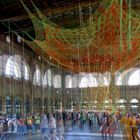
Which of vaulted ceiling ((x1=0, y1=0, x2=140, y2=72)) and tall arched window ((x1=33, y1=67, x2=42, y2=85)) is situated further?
tall arched window ((x1=33, y1=67, x2=42, y2=85))

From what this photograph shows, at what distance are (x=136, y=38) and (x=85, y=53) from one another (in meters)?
6.88

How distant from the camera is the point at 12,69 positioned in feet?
120

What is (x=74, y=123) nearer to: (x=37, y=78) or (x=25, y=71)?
(x=25, y=71)

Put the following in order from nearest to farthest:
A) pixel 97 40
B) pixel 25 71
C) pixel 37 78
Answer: pixel 97 40, pixel 25 71, pixel 37 78

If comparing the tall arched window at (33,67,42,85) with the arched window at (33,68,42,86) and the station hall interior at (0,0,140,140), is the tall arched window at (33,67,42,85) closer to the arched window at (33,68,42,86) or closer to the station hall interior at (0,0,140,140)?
the arched window at (33,68,42,86)

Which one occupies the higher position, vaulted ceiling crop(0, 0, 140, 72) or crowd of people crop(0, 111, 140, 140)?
vaulted ceiling crop(0, 0, 140, 72)

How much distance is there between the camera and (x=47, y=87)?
154ft

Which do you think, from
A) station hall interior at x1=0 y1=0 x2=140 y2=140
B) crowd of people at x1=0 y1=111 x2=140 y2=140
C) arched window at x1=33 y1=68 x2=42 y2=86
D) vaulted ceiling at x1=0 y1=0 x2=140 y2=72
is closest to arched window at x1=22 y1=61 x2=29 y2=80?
Result: station hall interior at x1=0 y1=0 x2=140 y2=140

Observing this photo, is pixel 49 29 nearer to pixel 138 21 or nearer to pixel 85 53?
pixel 138 21

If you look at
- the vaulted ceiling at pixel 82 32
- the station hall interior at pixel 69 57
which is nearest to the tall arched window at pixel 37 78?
the station hall interior at pixel 69 57

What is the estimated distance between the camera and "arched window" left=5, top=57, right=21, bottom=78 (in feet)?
116

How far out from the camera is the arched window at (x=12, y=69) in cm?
3539

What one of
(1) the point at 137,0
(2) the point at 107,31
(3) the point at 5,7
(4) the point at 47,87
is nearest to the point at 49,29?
(2) the point at 107,31

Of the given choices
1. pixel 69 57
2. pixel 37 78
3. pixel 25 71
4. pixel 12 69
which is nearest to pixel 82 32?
pixel 69 57
